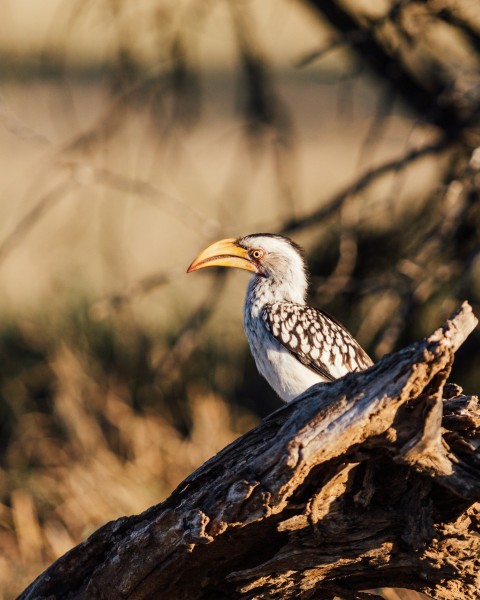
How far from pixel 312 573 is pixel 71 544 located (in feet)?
10.3

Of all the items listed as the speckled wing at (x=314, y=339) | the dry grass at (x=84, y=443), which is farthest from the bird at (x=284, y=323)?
the dry grass at (x=84, y=443)

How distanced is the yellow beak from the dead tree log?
1556 mm

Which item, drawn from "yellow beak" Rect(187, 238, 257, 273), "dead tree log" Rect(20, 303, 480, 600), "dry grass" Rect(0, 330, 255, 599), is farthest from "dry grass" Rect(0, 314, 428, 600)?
"dead tree log" Rect(20, 303, 480, 600)

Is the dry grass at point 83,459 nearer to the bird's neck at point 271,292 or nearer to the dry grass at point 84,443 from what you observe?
the dry grass at point 84,443

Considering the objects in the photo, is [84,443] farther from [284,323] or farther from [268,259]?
[284,323]

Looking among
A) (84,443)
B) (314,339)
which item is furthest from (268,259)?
(84,443)

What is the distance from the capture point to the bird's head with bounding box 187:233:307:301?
13.3ft

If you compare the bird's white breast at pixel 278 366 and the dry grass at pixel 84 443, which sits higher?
the dry grass at pixel 84 443

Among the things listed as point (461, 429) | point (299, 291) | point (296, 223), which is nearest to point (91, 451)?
point (296, 223)

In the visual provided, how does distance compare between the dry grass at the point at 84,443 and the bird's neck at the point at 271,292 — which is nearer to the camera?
the bird's neck at the point at 271,292

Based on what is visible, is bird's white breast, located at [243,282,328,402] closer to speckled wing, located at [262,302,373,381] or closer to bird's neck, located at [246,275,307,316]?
speckled wing, located at [262,302,373,381]

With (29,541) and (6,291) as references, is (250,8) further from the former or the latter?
(29,541)

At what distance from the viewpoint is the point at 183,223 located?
6395 mm

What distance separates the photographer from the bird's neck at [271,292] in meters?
3.98
